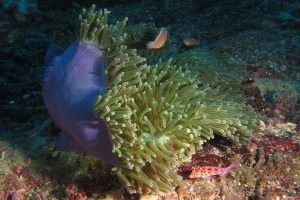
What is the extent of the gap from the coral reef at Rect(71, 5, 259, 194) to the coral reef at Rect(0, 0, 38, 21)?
492 cm

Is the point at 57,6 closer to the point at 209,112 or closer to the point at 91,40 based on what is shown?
the point at 91,40

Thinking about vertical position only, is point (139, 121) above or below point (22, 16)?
above

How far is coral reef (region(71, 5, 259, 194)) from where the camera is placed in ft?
6.91

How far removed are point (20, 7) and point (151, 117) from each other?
6.21 m

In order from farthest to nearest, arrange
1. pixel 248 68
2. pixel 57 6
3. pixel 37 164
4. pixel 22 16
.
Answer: pixel 57 6
pixel 22 16
pixel 248 68
pixel 37 164

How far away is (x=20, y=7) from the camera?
265 inches

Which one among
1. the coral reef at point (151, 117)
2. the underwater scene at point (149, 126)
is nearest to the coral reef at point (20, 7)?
the underwater scene at point (149, 126)

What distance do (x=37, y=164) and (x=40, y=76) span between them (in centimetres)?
279

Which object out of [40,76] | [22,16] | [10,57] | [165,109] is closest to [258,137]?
[165,109]

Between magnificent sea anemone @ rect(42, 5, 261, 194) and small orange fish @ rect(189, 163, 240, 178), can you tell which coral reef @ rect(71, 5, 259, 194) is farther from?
small orange fish @ rect(189, 163, 240, 178)

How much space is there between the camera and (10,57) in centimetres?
550

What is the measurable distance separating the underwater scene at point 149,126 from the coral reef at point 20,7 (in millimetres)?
3932

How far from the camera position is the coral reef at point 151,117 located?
6.91 feet

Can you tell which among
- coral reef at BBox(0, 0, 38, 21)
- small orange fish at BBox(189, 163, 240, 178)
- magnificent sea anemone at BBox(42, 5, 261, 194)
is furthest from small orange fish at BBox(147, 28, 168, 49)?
coral reef at BBox(0, 0, 38, 21)
